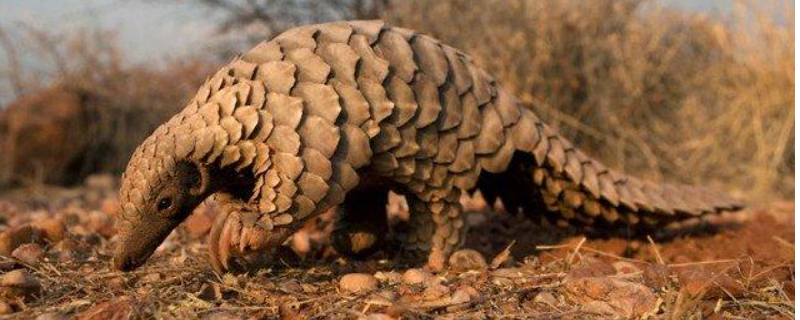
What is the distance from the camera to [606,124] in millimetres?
6461

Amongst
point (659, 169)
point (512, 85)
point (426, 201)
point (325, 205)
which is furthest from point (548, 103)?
point (325, 205)

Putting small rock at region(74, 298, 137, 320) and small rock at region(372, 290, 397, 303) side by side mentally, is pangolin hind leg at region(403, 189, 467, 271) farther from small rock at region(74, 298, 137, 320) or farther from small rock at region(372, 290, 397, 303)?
small rock at region(74, 298, 137, 320)

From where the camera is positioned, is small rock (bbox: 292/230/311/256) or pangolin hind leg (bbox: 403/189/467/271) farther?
small rock (bbox: 292/230/311/256)

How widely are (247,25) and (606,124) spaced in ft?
11.9

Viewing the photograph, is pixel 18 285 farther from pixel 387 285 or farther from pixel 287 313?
pixel 387 285

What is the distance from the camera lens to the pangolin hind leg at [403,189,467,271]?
9.52 feet

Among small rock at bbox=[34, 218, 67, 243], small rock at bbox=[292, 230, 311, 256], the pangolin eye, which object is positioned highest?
the pangolin eye

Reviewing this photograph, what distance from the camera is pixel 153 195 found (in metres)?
2.46

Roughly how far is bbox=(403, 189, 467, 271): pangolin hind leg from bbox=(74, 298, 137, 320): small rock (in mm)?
1191

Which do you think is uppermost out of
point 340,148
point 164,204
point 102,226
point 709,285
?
point 340,148

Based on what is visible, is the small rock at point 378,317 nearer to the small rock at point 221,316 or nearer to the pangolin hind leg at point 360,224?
the small rock at point 221,316

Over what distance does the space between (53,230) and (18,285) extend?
1.14 m

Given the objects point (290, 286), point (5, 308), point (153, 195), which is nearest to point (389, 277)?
point (290, 286)

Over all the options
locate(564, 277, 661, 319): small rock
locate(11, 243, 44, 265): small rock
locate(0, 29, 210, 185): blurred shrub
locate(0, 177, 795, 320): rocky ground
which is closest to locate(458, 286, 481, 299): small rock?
locate(0, 177, 795, 320): rocky ground
